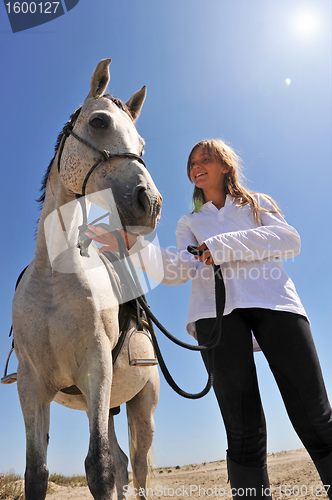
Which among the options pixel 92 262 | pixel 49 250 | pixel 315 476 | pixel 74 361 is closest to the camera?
pixel 74 361

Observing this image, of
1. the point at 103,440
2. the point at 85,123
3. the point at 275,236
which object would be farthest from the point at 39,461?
the point at 85,123

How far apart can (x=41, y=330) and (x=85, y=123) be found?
1.38 meters

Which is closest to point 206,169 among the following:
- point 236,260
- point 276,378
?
point 236,260

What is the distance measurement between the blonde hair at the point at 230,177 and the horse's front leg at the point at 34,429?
1.62m

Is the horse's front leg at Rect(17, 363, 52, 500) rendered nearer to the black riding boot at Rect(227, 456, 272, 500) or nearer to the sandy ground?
the black riding boot at Rect(227, 456, 272, 500)

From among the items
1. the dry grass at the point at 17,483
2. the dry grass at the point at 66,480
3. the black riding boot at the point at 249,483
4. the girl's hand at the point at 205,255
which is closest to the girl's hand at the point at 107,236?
the girl's hand at the point at 205,255

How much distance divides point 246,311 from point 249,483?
0.83 metres

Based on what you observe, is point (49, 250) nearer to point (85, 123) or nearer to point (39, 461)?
point (85, 123)

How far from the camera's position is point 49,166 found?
8.27 ft

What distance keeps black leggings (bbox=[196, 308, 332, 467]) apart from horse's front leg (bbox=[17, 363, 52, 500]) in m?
1.09

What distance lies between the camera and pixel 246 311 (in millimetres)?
1854

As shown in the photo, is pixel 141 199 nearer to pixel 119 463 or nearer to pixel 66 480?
pixel 119 463

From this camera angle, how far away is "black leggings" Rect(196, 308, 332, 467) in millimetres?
1600

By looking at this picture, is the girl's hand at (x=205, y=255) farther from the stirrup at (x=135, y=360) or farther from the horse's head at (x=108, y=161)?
the stirrup at (x=135, y=360)
